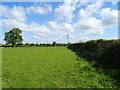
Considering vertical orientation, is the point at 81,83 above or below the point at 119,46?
below

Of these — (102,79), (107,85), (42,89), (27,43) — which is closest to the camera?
(42,89)

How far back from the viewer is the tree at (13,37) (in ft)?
198

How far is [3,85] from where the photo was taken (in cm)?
344

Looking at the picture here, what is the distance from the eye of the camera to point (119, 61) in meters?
5.46

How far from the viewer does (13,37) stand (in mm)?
61531

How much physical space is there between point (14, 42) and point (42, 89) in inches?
2514

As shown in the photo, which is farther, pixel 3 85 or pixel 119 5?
pixel 119 5

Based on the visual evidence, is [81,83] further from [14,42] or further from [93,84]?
[14,42]

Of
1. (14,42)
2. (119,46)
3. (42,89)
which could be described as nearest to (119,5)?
(119,46)

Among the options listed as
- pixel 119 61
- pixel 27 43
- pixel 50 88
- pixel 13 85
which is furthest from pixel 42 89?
pixel 27 43

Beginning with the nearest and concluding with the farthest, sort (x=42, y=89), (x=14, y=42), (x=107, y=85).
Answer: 1. (x=42, y=89)
2. (x=107, y=85)
3. (x=14, y=42)

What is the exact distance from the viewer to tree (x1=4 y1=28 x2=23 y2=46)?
60475mm

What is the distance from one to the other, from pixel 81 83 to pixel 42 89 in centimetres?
149

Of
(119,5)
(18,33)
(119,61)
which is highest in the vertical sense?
(18,33)
